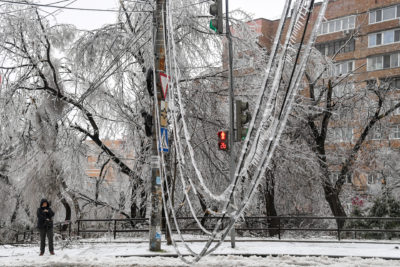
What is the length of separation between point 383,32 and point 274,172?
30.4 meters

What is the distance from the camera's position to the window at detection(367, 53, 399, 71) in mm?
43094

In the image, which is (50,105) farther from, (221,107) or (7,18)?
(221,107)

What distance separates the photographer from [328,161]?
69.8ft

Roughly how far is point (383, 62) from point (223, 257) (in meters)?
36.9

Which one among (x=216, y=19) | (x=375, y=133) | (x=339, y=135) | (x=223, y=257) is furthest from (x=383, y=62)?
(x=223, y=257)

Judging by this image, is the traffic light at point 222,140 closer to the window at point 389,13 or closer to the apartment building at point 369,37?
the apartment building at point 369,37

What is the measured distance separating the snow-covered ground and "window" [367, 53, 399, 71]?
3200cm

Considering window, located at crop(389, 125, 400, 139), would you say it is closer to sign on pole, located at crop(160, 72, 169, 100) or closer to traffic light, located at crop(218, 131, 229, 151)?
traffic light, located at crop(218, 131, 229, 151)

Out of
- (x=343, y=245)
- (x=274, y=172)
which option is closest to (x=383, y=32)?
(x=274, y=172)

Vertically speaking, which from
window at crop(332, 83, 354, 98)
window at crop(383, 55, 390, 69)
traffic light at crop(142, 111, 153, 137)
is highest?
window at crop(383, 55, 390, 69)

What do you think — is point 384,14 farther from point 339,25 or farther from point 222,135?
point 222,135

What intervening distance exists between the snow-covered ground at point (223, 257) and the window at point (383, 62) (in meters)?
32.0

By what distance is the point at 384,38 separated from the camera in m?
44.0

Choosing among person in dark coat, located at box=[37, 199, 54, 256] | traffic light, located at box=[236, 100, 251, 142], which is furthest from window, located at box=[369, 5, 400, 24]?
person in dark coat, located at box=[37, 199, 54, 256]
